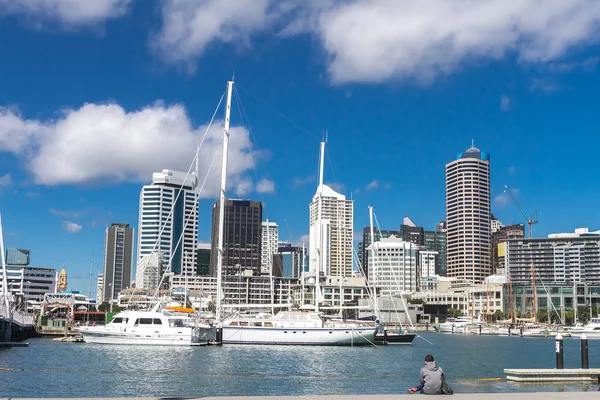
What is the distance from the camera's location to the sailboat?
9006 centimetres

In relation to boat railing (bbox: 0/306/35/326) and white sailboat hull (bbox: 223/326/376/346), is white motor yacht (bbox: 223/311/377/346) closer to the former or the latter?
white sailboat hull (bbox: 223/326/376/346)

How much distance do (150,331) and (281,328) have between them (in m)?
17.2

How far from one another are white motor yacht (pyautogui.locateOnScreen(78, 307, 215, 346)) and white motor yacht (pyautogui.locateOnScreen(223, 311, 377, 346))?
5.97 m

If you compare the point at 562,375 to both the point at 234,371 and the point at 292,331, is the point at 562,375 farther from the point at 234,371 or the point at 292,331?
the point at 292,331

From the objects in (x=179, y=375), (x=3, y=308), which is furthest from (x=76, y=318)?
(x=179, y=375)

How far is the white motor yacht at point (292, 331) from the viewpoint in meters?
90.1

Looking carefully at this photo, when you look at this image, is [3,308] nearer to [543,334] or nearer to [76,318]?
[76,318]

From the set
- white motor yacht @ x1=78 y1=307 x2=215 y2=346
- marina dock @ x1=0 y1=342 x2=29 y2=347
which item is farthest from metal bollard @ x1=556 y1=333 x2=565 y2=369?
marina dock @ x1=0 y1=342 x2=29 y2=347

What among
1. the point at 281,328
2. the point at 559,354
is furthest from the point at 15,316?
the point at 559,354

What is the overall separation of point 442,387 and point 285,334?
217 feet

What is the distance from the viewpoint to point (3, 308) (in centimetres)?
8531

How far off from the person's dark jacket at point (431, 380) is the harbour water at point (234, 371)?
13740mm

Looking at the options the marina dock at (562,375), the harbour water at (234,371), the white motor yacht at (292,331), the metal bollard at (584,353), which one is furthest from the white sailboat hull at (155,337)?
the metal bollard at (584,353)

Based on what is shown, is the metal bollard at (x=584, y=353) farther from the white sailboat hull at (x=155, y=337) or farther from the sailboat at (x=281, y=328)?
the sailboat at (x=281, y=328)
